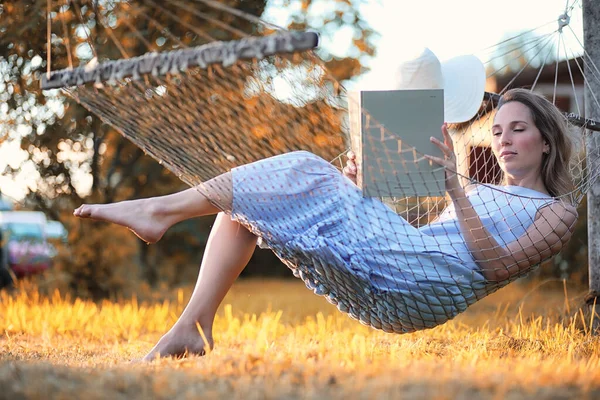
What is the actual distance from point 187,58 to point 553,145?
1.28 metres

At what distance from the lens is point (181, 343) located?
2.12 meters

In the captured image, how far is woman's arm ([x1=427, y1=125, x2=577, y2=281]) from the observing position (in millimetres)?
2029

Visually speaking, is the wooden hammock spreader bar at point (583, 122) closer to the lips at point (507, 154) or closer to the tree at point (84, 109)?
the lips at point (507, 154)

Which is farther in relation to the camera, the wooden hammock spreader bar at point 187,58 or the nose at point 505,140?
the nose at point 505,140

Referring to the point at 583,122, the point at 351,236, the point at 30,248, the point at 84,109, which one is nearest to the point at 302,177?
the point at 351,236

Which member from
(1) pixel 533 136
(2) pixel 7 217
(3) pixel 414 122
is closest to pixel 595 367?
(3) pixel 414 122

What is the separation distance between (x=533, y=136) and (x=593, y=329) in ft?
2.69

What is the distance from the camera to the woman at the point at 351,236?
200 cm

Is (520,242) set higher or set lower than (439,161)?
lower

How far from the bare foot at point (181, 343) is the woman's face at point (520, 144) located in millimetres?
1135

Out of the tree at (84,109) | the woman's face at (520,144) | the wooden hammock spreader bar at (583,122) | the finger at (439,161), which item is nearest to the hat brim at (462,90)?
the woman's face at (520,144)

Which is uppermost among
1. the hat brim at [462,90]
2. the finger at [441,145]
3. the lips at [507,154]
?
the hat brim at [462,90]

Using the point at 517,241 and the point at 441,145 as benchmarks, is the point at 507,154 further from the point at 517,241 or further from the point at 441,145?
the point at 441,145

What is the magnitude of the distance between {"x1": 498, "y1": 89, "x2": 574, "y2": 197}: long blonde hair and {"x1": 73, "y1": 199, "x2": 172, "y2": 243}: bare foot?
1.24 m
